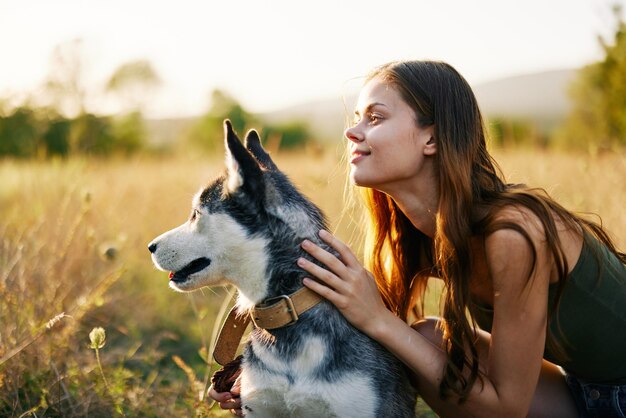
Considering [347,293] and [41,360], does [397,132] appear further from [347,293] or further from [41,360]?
[41,360]

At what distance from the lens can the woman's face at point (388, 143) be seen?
8.25 feet

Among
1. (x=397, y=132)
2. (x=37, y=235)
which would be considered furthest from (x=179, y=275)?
(x=37, y=235)

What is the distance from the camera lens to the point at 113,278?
3164 millimetres

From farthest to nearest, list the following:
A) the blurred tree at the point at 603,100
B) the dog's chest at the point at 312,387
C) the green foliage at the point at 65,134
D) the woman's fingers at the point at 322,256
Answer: the blurred tree at the point at 603,100, the green foliage at the point at 65,134, the woman's fingers at the point at 322,256, the dog's chest at the point at 312,387

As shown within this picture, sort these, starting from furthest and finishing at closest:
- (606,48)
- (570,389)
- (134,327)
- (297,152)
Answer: (297,152), (606,48), (134,327), (570,389)

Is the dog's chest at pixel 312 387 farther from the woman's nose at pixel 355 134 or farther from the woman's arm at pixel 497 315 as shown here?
the woman's nose at pixel 355 134

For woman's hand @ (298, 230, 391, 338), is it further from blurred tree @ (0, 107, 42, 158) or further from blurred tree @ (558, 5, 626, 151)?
blurred tree @ (0, 107, 42, 158)

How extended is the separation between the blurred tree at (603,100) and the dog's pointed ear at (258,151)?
2.98m

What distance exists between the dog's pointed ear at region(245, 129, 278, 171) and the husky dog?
0.51 feet

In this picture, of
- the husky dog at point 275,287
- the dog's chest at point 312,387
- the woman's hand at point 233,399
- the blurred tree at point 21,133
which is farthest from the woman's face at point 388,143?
the blurred tree at point 21,133

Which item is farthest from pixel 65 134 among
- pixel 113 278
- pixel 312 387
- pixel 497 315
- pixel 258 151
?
pixel 497 315

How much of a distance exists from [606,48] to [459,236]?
7355mm

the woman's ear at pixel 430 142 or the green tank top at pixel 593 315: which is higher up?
the woman's ear at pixel 430 142

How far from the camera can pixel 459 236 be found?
2.41 meters
